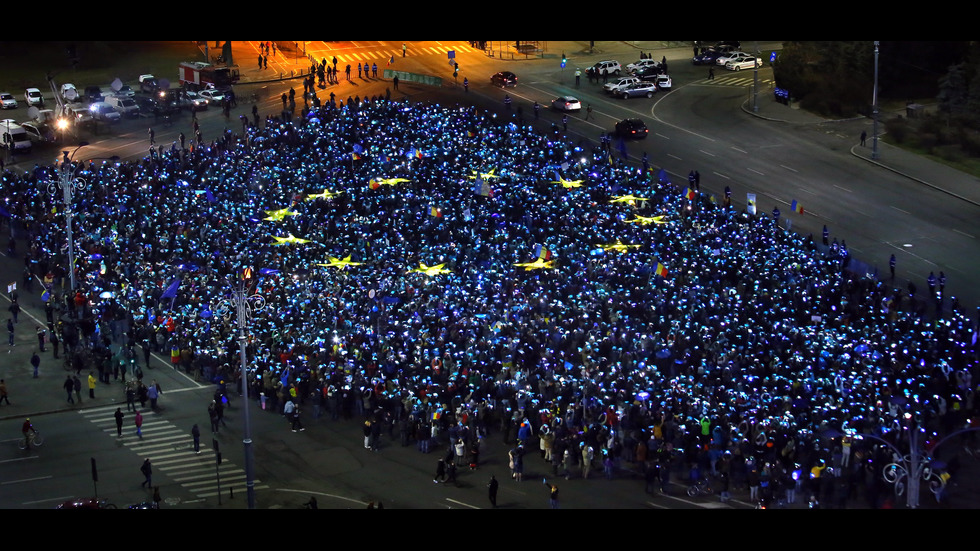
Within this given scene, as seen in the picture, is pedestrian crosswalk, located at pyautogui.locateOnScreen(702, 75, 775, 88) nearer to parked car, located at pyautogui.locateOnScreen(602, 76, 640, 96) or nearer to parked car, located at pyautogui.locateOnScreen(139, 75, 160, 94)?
parked car, located at pyautogui.locateOnScreen(602, 76, 640, 96)

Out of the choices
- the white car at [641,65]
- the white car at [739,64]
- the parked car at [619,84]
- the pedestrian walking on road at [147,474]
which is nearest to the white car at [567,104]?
the parked car at [619,84]

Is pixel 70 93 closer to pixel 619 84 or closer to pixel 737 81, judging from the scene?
pixel 619 84

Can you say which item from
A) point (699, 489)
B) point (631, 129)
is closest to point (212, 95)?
point (631, 129)

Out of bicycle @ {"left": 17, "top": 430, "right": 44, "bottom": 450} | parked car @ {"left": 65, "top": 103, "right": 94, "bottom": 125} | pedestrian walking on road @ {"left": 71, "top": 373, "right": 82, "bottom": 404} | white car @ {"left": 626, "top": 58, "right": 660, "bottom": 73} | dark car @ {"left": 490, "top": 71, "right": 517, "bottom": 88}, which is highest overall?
white car @ {"left": 626, "top": 58, "right": 660, "bottom": 73}


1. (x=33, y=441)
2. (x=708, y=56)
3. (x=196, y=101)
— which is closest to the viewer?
(x=33, y=441)

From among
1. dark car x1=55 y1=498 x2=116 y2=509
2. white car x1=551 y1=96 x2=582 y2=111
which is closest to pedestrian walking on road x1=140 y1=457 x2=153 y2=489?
dark car x1=55 y1=498 x2=116 y2=509
